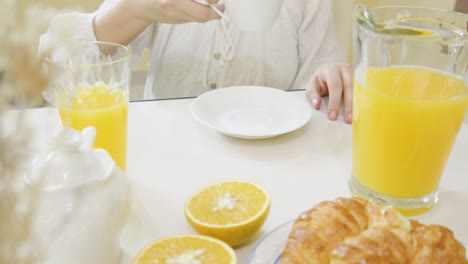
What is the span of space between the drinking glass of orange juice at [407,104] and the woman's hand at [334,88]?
0.27 metres

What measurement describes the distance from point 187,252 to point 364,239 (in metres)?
0.20

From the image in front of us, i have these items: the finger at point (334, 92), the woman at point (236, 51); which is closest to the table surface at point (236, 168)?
the finger at point (334, 92)

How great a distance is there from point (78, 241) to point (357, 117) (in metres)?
0.46

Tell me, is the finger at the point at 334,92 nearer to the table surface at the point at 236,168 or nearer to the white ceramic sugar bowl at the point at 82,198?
the table surface at the point at 236,168

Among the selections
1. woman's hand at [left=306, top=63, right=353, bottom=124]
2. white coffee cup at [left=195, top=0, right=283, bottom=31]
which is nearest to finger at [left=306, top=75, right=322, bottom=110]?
woman's hand at [left=306, top=63, right=353, bottom=124]

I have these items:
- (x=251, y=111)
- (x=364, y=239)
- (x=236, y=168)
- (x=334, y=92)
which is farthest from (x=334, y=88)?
(x=364, y=239)

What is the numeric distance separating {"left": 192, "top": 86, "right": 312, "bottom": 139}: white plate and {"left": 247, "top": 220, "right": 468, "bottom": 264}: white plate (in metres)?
0.32

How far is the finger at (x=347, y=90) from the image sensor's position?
1.00 metres

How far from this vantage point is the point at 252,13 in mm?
867

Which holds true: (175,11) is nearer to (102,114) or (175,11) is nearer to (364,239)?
(102,114)

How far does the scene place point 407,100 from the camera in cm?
66

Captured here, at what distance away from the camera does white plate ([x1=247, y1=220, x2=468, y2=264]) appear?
1.77 feet

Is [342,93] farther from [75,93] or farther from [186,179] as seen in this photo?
[75,93]

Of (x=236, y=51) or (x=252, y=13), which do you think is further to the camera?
(x=236, y=51)
